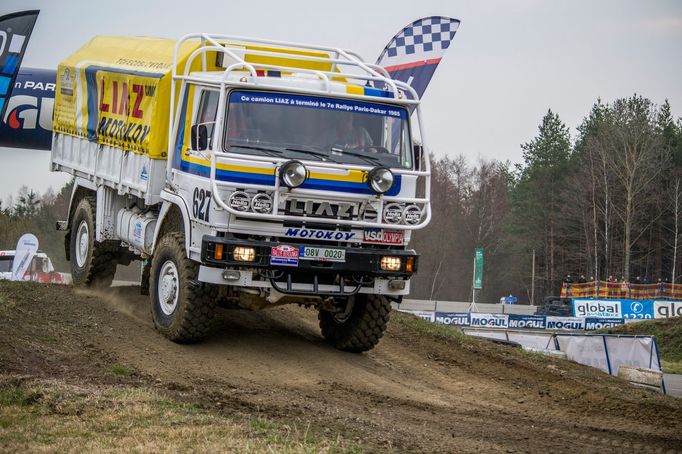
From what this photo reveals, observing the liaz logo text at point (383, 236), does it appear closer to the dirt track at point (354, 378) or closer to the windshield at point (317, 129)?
the windshield at point (317, 129)

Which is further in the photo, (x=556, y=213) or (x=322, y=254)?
(x=556, y=213)

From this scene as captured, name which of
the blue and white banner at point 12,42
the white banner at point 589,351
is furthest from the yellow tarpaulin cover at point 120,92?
the white banner at point 589,351

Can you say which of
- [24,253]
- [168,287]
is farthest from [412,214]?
[24,253]

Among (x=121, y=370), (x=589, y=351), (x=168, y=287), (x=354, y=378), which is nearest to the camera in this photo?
(x=121, y=370)

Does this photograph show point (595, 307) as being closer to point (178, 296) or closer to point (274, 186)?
point (178, 296)

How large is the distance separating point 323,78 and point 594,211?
174 feet

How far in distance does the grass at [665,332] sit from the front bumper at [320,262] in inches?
711

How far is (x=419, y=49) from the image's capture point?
1659 centimetres

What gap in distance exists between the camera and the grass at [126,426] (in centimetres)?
661

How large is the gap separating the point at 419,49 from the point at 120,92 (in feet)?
18.6

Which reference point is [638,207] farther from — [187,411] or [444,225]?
[187,411]

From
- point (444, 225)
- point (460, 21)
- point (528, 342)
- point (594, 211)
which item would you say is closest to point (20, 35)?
point (460, 21)

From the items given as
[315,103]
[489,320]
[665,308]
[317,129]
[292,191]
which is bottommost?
[489,320]

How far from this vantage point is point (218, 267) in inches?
393
